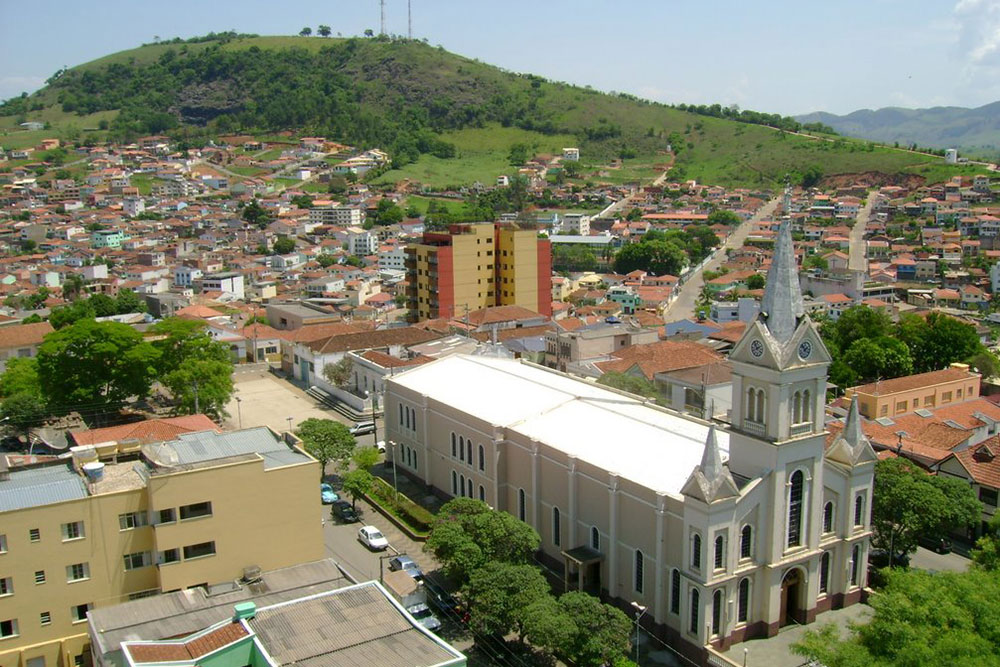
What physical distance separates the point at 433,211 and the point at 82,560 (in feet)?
389

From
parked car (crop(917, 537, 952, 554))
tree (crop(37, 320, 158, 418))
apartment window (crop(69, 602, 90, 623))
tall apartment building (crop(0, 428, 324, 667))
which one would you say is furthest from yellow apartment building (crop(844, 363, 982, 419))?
tree (crop(37, 320, 158, 418))

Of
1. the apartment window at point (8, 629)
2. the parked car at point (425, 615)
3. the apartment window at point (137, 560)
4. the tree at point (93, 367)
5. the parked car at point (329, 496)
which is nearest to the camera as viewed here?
the apartment window at point (8, 629)

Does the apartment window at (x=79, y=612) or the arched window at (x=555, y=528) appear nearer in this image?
the apartment window at (x=79, y=612)

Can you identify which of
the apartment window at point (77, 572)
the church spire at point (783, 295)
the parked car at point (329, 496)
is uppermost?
Result: the church spire at point (783, 295)

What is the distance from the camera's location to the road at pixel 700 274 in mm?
84938

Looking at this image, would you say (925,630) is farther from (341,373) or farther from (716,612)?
(341,373)

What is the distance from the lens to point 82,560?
22.9 metres

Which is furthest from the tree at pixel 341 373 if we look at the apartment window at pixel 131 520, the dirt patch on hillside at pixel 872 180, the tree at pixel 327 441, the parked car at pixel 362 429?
the dirt patch on hillside at pixel 872 180

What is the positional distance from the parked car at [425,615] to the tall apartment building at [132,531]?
350cm

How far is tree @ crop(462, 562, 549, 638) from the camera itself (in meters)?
23.9

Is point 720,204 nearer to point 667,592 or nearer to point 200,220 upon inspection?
point 200,220

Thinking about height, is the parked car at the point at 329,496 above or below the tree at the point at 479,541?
below

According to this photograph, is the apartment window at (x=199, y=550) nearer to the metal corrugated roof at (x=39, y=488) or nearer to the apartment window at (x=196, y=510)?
the apartment window at (x=196, y=510)

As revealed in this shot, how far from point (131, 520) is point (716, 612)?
639 inches
